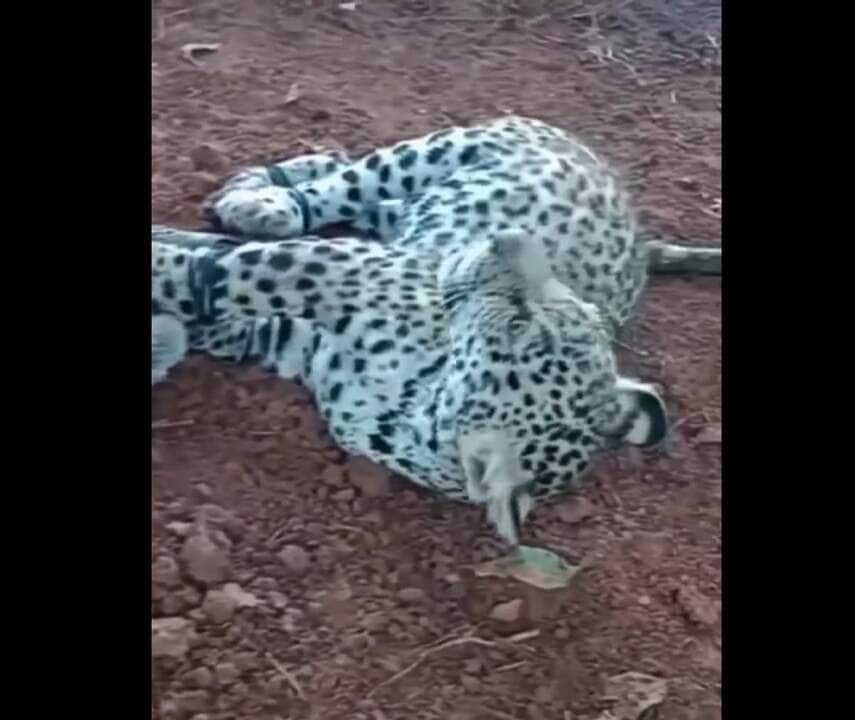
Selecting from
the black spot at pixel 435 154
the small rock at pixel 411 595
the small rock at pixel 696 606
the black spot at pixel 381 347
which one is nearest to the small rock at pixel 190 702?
the small rock at pixel 411 595

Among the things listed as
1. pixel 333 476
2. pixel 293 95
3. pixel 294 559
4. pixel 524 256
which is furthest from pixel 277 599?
pixel 293 95

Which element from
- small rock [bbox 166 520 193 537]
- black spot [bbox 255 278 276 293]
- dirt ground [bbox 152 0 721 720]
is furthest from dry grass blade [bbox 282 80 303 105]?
small rock [bbox 166 520 193 537]

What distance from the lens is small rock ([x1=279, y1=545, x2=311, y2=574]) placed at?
1.44m

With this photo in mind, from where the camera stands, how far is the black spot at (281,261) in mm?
1487

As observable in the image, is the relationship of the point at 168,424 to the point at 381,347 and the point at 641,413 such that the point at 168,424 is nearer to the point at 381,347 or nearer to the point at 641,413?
the point at 381,347

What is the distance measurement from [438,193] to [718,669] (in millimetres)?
639

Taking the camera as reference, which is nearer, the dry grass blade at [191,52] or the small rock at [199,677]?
the small rock at [199,677]

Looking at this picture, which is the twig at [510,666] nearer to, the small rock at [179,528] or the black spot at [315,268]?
the small rock at [179,528]

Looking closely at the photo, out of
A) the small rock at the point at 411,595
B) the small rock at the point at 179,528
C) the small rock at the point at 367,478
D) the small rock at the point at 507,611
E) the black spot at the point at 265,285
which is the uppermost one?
the black spot at the point at 265,285

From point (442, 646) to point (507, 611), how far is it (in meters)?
0.08

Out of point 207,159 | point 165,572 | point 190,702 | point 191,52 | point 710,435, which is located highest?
point 191,52

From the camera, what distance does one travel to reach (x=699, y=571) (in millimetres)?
1514

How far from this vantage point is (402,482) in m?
1.47
